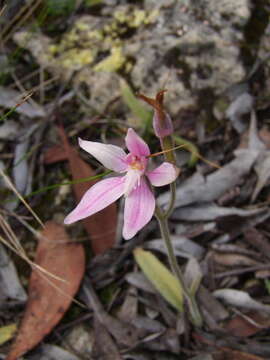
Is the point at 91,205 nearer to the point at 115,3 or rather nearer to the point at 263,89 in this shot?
the point at 263,89

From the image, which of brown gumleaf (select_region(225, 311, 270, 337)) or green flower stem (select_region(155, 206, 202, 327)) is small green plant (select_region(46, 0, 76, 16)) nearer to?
green flower stem (select_region(155, 206, 202, 327))

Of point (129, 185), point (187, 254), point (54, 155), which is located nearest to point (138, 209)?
point (129, 185)

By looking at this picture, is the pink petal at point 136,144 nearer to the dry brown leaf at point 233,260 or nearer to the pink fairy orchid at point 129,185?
the pink fairy orchid at point 129,185

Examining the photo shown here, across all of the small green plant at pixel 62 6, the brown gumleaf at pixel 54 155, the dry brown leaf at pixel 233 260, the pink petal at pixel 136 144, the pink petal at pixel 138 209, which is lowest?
the dry brown leaf at pixel 233 260

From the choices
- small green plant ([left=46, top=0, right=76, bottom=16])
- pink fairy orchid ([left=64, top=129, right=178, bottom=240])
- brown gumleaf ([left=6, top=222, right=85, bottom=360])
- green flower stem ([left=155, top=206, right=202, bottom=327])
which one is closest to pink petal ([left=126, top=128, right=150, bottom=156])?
pink fairy orchid ([left=64, top=129, right=178, bottom=240])

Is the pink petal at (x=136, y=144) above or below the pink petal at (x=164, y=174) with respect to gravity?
above

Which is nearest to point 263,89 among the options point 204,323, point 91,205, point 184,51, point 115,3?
point 184,51

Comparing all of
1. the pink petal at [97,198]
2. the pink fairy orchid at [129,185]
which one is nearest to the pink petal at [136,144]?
the pink fairy orchid at [129,185]
